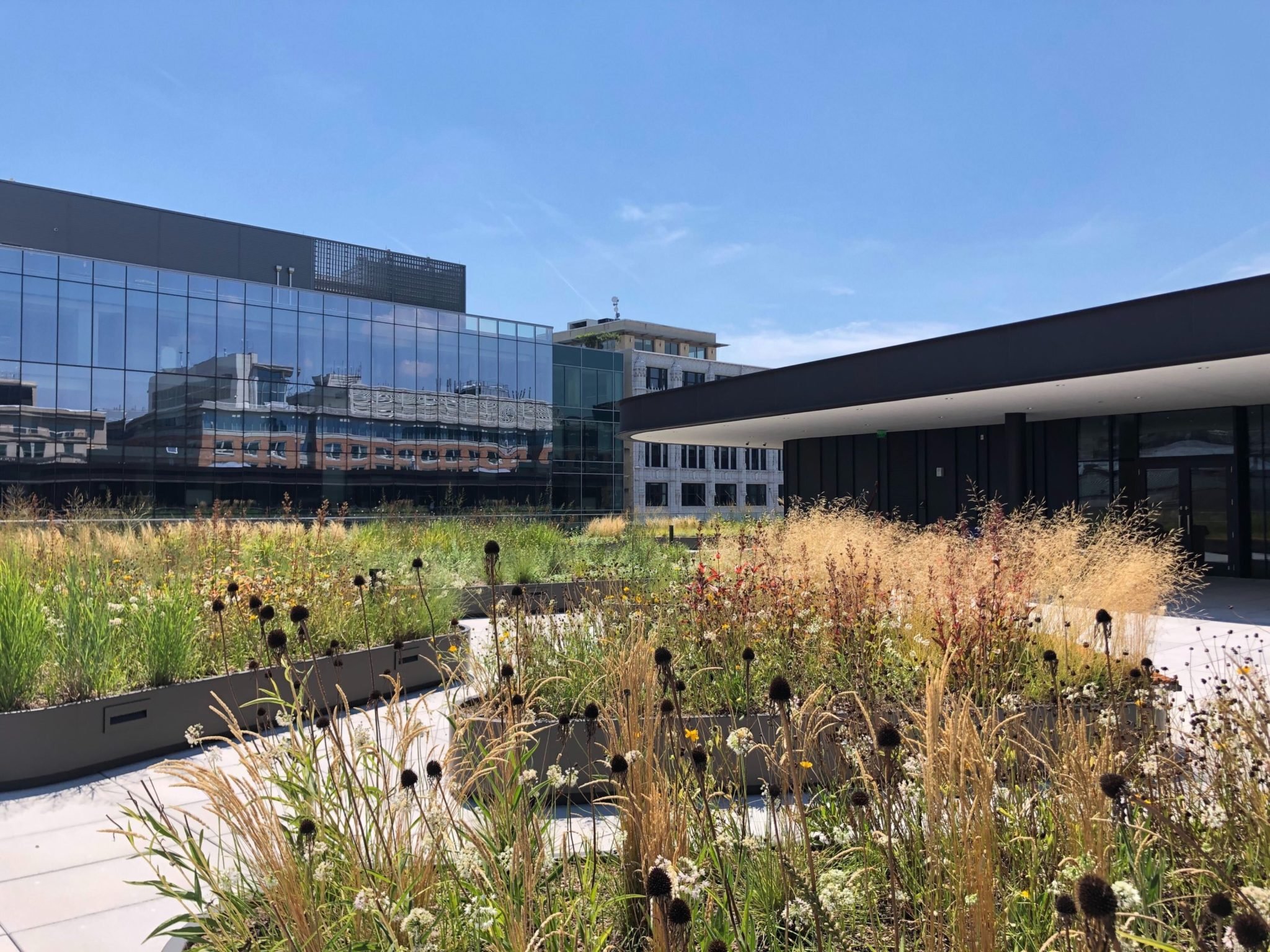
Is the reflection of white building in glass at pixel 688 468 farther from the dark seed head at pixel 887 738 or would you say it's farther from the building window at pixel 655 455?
the dark seed head at pixel 887 738

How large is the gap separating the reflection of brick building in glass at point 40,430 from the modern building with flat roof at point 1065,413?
2104 centimetres

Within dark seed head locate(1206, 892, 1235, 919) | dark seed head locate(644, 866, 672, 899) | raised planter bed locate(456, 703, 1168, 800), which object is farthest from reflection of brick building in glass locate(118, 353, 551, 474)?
dark seed head locate(1206, 892, 1235, 919)

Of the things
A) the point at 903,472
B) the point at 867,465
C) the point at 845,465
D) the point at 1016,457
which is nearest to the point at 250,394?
the point at 845,465

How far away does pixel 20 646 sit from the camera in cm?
569

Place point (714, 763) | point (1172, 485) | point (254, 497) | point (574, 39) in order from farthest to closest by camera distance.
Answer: point (254, 497)
point (1172, 485)
point (574, 39)
point (714, 763)

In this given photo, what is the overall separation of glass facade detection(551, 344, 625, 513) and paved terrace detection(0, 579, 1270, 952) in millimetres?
39304

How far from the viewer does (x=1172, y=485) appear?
1927 cm

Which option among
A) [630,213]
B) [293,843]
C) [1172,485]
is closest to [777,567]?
[293,843]

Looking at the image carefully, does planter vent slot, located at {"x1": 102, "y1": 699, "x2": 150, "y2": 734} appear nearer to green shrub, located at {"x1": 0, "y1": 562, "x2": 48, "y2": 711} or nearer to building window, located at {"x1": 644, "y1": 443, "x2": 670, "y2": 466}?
green shrub, located at {"x1": 0, "y1": 562, "x2": 48, "y2": 711}

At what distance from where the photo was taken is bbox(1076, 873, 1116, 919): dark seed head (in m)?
1.23

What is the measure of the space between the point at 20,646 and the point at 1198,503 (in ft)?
71.4

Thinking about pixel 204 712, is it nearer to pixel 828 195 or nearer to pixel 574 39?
pixel 574 39

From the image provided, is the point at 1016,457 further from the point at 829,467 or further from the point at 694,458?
the point at 694,458

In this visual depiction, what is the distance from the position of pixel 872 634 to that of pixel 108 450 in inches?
1347
